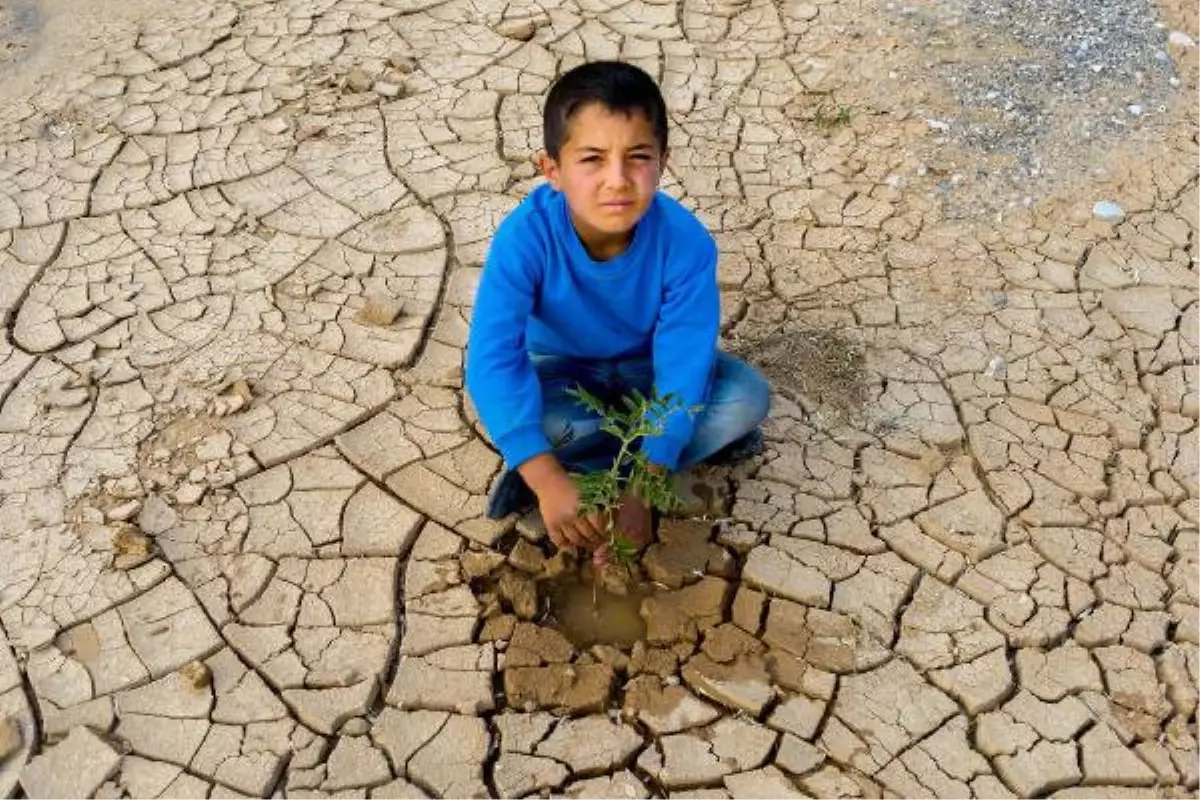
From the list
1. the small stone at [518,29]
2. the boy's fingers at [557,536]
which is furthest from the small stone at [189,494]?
the small stone at [518,29]

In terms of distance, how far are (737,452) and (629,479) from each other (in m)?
0.51

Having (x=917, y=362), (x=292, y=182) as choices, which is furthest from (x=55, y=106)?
(x=917, y=362)

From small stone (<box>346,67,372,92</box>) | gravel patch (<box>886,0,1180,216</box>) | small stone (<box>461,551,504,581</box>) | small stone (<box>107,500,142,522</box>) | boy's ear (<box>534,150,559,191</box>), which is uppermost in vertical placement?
boy's ear (<box>534,150,559,191</box>)

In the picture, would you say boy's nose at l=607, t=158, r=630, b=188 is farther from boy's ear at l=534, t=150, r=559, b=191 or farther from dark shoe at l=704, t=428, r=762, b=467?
dark shoe at l=704, t=428, r=762, b=467

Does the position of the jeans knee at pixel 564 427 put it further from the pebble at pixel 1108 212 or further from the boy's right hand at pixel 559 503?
the pebble at pixel 1108 212

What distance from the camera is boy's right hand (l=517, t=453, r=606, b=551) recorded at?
2646mm

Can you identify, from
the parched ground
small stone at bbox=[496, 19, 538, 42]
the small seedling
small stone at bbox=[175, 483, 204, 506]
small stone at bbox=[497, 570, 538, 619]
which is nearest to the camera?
the parched ground

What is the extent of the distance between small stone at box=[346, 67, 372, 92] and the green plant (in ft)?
7.20

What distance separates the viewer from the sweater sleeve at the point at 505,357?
268 cm

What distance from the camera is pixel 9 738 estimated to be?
2.50 m

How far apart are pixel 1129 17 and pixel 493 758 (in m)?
3.84

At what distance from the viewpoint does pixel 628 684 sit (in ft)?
8.54

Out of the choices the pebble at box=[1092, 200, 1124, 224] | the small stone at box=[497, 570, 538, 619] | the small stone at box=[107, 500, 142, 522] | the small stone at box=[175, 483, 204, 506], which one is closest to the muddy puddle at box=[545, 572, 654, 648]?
the small stone at box=[497, 570, 538, 619]

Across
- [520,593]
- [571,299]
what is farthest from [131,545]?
[571,299]
